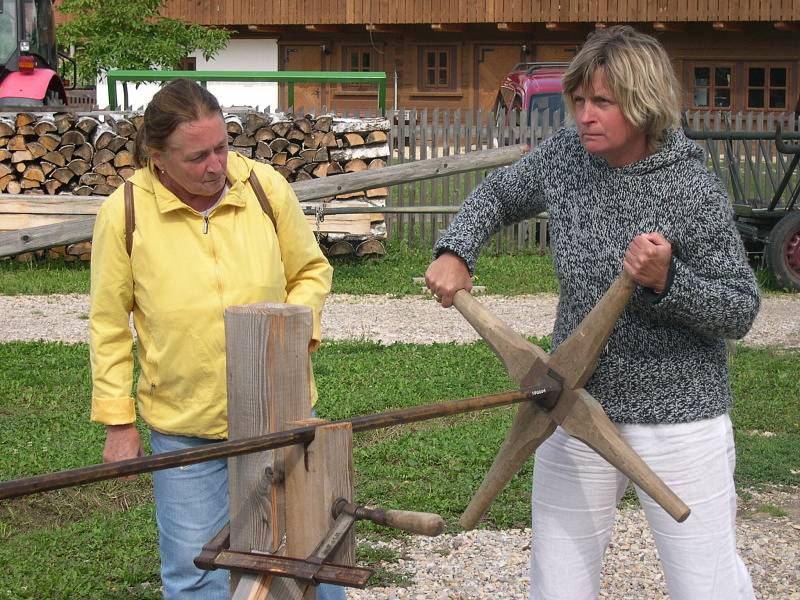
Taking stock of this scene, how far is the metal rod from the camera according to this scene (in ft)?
5.47

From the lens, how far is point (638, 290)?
255 centimetres

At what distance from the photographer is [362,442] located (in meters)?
5.70

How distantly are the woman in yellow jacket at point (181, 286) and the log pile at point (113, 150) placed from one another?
8.50 meters

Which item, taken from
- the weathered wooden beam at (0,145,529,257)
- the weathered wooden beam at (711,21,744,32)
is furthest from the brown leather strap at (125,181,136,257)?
the weathered wooden beam at (711,21,744,32)

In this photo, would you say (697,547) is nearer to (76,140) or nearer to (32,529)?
(32,529)

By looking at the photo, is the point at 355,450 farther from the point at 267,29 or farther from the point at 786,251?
the point at 267,29

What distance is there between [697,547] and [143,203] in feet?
4.98

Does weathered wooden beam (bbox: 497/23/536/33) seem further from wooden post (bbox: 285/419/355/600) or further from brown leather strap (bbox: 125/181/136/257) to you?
wooden post (bbox: 285/419/355/600)

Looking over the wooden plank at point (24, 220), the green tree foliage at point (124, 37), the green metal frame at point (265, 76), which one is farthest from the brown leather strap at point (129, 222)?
the green tree foliage at point (124, 37)

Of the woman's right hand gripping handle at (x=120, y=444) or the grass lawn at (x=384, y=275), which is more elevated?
the woman's right hand gripping handle at (x=120, y=444)

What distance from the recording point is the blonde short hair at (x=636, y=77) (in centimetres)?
253

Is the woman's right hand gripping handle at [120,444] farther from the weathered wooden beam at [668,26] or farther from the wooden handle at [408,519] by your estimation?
the weathered wooden beam at [668,26]

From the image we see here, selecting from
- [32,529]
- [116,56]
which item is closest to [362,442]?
[32,529]

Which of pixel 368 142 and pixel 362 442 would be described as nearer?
pixel 362 442
